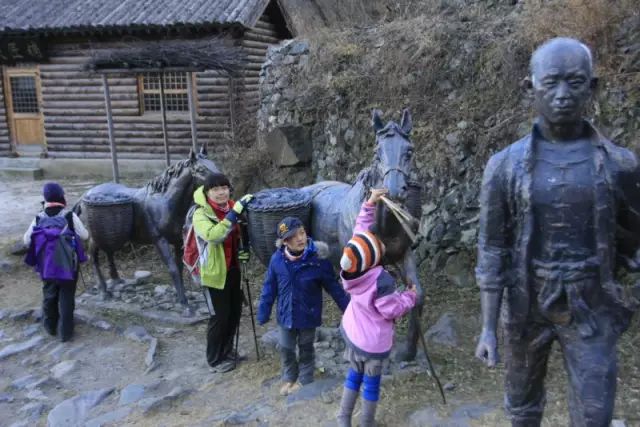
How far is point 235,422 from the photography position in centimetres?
407

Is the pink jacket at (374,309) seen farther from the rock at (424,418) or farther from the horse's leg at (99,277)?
the horse's leg at (99,277)

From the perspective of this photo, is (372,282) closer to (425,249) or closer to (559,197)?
(559,197)

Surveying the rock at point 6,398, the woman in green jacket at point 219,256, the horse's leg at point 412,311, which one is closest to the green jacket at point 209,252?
the woman in green jacket at point 219,256

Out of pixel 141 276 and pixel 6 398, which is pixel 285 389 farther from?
pixel 141 276

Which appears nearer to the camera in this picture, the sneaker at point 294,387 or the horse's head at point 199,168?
the sneaker at point 294,387

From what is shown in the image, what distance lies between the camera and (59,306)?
6191mm

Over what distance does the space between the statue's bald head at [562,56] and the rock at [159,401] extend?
371cm

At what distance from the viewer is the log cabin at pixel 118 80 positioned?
13.5 meters

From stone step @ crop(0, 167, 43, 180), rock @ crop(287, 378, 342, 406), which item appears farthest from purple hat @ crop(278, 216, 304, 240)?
stone step @ crop(0, 167, 43, 180)

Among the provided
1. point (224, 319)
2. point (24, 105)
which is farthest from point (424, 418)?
point (24, 105)

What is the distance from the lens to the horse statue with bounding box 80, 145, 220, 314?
20.0 feet

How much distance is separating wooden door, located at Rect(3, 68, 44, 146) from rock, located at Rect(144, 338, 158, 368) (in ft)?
39.4

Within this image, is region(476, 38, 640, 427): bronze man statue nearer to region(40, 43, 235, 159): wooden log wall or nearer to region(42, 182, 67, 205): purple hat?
region(42, 182, 67, 205): purple hat

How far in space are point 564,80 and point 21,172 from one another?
51.3ft
